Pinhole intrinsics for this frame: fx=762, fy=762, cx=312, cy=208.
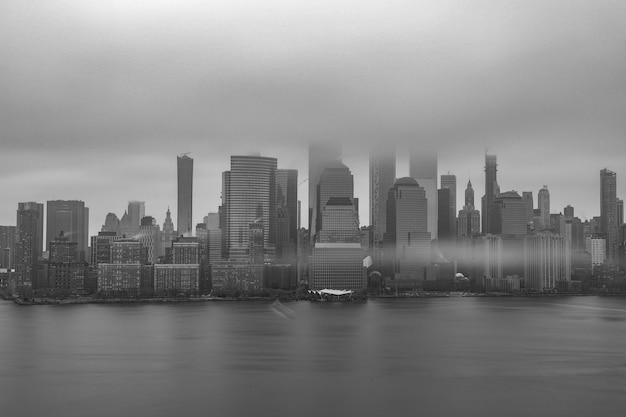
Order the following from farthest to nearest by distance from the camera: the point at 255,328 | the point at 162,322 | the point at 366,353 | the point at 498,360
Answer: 1. the point at 162,322
2. the point at 255,328
3. the point at 366,353
4. the point at 498,360

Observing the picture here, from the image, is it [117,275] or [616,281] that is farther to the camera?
[616,281]

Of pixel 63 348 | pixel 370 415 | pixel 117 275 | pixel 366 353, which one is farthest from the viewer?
pixel 117 275

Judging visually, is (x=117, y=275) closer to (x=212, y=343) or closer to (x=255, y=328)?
(x=255, y=328)

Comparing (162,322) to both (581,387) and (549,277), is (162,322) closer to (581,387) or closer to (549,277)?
(581,387)

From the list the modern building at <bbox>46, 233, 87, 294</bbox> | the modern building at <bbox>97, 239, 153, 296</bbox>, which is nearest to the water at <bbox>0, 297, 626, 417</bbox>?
the modern building at <bbox>97, 239, 153, 296</bbox>

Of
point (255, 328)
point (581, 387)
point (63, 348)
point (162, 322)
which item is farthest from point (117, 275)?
point (581, 387)

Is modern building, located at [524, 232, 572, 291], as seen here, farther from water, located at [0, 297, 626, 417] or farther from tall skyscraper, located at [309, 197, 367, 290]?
water, located at [0, 297, 626, 417]

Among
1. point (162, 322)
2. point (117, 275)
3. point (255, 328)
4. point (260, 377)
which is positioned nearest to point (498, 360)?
point (260, 377)
